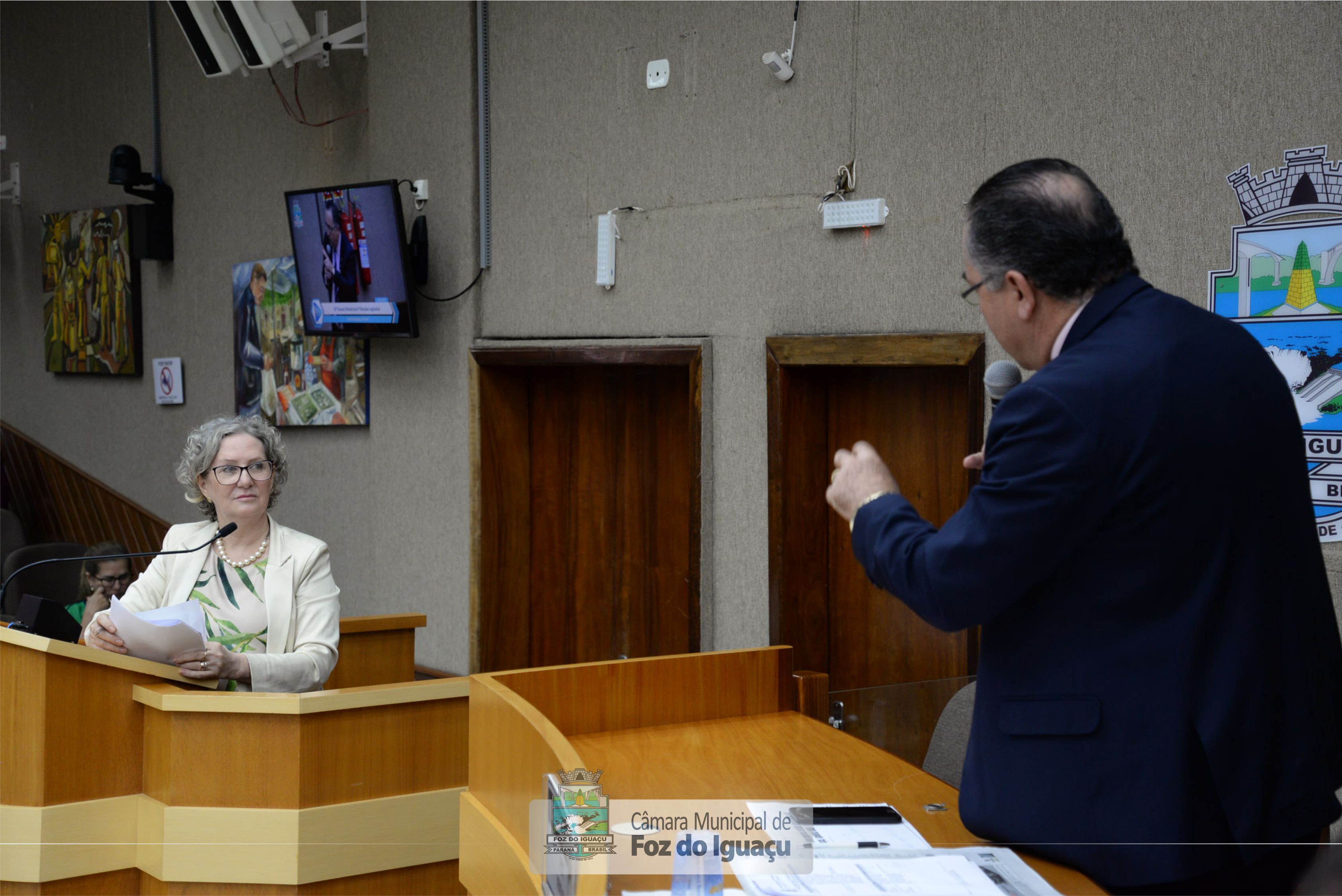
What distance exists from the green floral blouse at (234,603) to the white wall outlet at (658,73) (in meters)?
2.30

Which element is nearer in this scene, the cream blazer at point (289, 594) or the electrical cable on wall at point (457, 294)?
the cream blazer at point (289, 594)

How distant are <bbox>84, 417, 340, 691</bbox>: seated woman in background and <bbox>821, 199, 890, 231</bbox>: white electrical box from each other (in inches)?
73.3

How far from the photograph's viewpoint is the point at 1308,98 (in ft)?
8.96

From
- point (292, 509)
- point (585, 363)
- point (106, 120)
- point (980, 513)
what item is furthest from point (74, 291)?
point (980, 513)

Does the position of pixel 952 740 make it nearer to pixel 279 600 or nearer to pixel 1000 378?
pixel 1000 378

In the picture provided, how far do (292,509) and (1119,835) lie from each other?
5.53 m

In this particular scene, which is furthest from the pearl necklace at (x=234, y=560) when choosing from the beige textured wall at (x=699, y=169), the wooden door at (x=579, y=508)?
the wooden door at (x=579, y=508)

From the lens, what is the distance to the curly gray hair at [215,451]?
3.25 metres

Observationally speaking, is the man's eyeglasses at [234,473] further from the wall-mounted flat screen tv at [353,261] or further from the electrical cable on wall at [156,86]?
the electrical cable on wall at [156,86]

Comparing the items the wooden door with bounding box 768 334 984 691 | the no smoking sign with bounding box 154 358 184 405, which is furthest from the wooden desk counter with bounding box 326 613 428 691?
the no smoking sign with bounding box 154 358 184 405

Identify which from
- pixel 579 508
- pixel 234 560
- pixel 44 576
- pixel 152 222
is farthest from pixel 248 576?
pixel 152 222

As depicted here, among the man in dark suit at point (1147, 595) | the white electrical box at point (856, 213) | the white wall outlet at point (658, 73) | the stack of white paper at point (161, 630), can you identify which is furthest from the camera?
the white wall outlet at point (658, 73)

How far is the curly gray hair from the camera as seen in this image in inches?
128

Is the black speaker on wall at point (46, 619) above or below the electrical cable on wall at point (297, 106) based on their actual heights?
below
